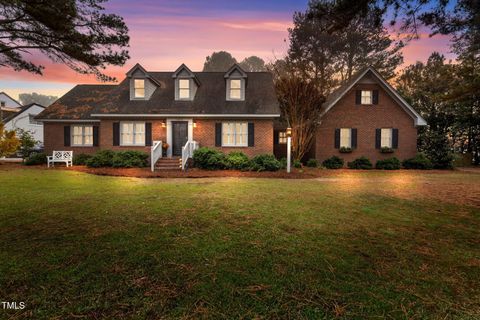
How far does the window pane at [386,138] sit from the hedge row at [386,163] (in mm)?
1330

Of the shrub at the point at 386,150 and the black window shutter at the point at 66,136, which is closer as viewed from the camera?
the shrub at the point at 386,150

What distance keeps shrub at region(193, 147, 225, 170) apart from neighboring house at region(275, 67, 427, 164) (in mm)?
7950

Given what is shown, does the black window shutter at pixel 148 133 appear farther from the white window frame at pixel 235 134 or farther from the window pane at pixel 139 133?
the white window frame at pixel 235 134

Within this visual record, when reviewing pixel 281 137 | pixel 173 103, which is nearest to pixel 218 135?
pixel 173 103

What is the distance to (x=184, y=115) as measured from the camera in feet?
52.1

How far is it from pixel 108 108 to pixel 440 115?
27.5 meters

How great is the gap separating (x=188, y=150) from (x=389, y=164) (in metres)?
13.8

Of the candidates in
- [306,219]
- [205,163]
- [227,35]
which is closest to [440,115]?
[227,35]

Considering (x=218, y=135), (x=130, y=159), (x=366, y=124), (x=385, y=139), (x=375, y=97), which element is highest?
(x=375, y=97)

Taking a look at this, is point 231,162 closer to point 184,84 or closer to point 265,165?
point 265,165

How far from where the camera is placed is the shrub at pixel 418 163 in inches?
665

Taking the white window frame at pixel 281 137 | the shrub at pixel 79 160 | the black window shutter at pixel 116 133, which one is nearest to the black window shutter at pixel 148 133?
the black window shutter at pixel 116 133

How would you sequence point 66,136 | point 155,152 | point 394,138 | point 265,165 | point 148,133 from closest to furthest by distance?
point 265,165
point 155,152
point 148,133
point 394,138
point 66,136

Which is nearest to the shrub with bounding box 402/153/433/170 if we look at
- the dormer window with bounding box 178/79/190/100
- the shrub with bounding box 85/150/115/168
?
the dormer window with bounding box 178/79/190/100
